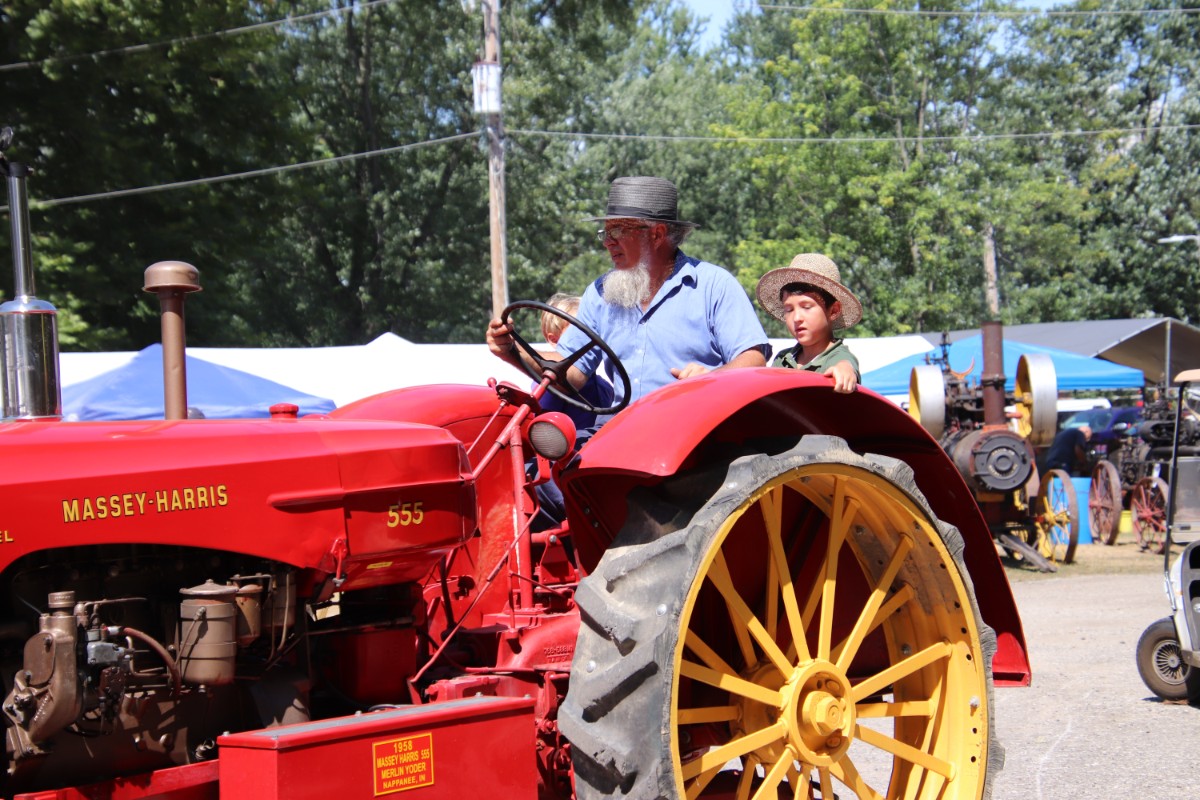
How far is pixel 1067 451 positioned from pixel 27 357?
16.0m

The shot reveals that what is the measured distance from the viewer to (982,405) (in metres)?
13.3

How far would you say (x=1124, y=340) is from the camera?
67.5 feet

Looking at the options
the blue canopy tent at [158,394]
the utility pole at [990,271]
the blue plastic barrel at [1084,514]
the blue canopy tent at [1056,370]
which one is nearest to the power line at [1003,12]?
the utility pole at [990,271]

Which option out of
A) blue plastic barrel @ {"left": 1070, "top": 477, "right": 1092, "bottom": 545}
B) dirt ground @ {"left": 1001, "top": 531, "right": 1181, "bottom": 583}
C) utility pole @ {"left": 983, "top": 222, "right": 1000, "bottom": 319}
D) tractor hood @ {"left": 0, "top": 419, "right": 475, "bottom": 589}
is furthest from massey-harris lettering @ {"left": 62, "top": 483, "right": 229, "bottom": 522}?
utility pole @ {"left": 983, "top": 222, "right": 1000, "bottom": 319}

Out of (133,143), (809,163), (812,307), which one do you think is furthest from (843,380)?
(809,163)

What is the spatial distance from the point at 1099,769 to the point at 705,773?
2741mm

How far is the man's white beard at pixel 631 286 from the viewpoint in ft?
12.9

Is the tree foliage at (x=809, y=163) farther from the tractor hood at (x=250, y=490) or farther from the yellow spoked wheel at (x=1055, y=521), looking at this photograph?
the tractor hood at (x=250, y=490)

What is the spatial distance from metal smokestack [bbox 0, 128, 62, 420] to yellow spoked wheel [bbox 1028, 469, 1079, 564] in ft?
38.0

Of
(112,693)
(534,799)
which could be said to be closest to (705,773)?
(534,799)

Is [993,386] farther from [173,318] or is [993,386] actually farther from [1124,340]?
[173,318]

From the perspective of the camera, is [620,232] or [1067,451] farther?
[1067,451]

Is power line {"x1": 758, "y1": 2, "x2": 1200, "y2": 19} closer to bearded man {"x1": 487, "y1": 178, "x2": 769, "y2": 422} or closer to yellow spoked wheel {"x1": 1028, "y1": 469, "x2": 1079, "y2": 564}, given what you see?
yellow spoked wheel {"x1": 1028, "y1": 469, "x2": 1079, "y2": 564}

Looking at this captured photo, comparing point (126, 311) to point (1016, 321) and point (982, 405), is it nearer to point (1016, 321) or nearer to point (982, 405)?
point (982, 405)
